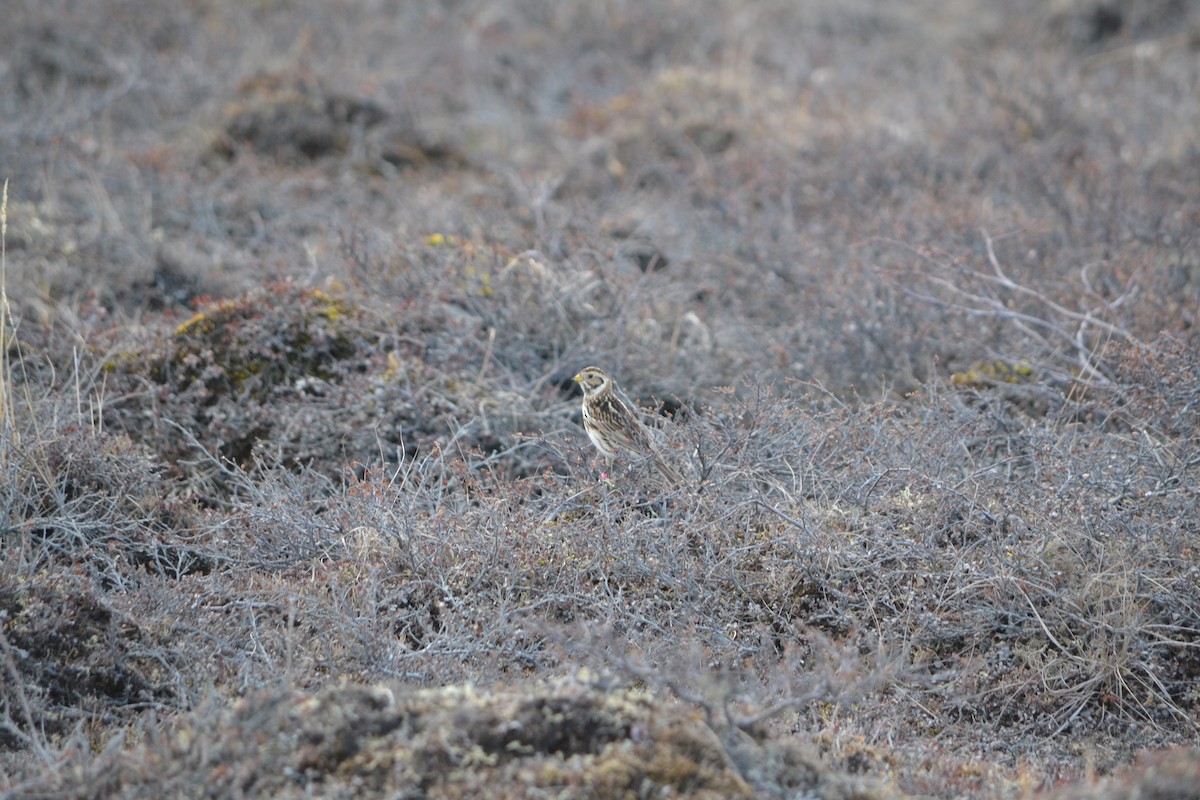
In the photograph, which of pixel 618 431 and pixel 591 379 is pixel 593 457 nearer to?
pixel 618 431

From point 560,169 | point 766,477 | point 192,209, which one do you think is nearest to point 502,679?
point 766,477

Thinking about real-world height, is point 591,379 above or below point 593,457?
above

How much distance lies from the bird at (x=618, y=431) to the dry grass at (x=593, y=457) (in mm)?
116

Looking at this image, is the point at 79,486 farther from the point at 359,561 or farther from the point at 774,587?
the point at 774,587

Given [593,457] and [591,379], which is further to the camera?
[591,379]

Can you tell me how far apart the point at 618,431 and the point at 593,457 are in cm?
19

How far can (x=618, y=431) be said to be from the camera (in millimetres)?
5918

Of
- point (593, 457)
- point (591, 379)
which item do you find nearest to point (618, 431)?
point (593, 457)

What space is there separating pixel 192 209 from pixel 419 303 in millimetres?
3837

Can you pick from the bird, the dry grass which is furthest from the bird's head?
the dry grass

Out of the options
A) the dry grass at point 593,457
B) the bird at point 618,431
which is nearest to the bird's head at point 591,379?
the bird at point 618,431

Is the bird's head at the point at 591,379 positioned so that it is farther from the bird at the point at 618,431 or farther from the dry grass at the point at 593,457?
the dry grass at the point at 593,457

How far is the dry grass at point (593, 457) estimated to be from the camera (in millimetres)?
3793

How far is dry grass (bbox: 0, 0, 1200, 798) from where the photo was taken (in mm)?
3793
